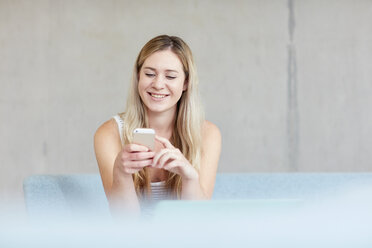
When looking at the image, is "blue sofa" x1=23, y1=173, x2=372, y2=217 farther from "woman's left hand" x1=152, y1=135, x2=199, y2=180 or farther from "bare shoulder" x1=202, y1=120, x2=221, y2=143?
"woman's left hand" x1=152, y1=135, x2=199, y2=180

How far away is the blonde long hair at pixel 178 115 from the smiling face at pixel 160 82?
53 mm

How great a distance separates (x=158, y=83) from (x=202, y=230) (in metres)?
1.72

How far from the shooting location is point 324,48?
486 centimetres

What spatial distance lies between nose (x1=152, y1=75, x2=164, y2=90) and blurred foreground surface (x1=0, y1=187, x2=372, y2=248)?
168 cm

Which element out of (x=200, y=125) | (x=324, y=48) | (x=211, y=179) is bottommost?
(x=211, y=179)

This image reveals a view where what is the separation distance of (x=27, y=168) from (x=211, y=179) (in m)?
2.86

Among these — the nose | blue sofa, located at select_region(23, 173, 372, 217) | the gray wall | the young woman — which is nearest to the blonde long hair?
the young woman

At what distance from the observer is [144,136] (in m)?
1.75

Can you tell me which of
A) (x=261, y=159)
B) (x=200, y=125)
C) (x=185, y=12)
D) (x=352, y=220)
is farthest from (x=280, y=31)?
(x=352, y=220)

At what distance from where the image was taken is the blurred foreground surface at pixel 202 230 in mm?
634

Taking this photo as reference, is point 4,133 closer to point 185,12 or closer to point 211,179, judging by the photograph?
point 185,12

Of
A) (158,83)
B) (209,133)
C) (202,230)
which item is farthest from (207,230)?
(209,133)

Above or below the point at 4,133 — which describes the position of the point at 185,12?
above

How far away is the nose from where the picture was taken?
2.32 m
